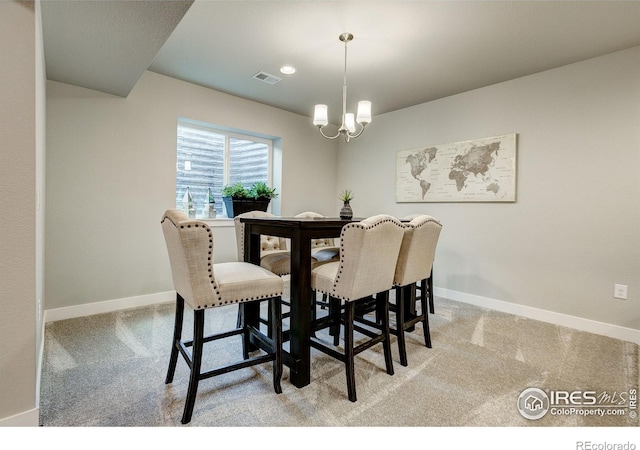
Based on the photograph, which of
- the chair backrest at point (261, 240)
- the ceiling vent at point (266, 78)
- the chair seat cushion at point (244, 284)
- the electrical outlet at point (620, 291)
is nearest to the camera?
the chair seat cushion at point (244, 284)

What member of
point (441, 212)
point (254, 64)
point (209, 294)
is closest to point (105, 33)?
point (254, 64)

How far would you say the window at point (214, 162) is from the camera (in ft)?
12.2

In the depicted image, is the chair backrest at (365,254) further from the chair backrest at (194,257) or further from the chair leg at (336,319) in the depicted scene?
the chair backrest at (194,257)

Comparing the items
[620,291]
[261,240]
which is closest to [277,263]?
[261,240]

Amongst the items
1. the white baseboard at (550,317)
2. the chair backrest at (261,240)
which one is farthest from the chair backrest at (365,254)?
the white baseboard at (550,317)

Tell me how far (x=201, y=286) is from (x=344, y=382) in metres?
1.05

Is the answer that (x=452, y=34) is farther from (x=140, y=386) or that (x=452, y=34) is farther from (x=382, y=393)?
(x=140, y=386)

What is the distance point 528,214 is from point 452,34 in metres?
1.93

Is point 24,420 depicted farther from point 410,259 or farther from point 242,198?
point 242,198

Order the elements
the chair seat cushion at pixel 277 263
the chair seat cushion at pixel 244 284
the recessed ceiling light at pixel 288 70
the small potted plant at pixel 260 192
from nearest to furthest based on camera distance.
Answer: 1. the chair seat cushion at pixel 244 284
2. the chair seat cushion at pixel 277 263
3. the recessed ceiling light at pixel 288 70
4. the small potted plant at pixel 260 192

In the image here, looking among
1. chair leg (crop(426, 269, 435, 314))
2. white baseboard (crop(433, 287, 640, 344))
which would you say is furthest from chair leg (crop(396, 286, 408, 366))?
white baseboard (crop(433, 287, 640, 344))

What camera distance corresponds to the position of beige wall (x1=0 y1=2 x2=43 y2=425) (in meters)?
1.29

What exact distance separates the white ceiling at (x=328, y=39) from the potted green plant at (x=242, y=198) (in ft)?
3.99

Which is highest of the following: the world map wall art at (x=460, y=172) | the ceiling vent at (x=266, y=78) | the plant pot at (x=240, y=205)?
the ceiling vent at (x=266, y=78)
